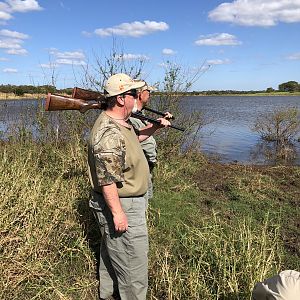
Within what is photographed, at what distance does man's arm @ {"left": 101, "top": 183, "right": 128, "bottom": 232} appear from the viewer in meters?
3.29

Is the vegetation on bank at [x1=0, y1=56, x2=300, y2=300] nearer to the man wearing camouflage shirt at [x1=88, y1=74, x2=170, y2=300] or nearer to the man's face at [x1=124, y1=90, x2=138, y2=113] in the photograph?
the man wearing camouflage shirt at [x1=88, y1=74, x2=170, y2=300]

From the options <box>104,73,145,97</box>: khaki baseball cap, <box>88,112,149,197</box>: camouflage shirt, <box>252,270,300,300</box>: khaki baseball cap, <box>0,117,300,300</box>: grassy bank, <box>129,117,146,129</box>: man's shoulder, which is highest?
<box>104,73,145,97</box>: khaki baseball cap

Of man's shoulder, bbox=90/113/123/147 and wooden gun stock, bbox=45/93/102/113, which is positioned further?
wooden gun stock, bbox=45/93/102/113

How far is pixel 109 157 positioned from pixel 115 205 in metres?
0.42

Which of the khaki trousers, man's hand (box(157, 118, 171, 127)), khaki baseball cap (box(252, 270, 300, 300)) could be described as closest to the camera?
khaki baseball cap (box(252, 270, 300, 300))

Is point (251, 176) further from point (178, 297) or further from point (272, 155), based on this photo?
point (272, 155)

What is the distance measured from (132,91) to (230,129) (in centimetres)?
2173

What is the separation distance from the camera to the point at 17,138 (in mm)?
8047

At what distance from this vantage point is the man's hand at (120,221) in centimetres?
333

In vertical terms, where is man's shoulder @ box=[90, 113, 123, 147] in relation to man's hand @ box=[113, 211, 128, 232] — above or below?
above

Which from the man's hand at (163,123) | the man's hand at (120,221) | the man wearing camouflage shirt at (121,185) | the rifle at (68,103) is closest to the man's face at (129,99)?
the man wearing camouflage shirt at (121,185)

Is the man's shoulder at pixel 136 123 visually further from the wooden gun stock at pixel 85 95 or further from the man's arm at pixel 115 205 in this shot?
the man's arm at pixel 115 205

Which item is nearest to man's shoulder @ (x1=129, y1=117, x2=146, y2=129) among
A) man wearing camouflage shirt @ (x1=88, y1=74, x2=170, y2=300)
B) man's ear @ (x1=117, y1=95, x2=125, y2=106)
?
man wearing camouflage shirt @ (x1=88, y1=74, x2=170, y2=300)

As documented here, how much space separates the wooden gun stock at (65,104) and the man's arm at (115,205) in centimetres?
91
